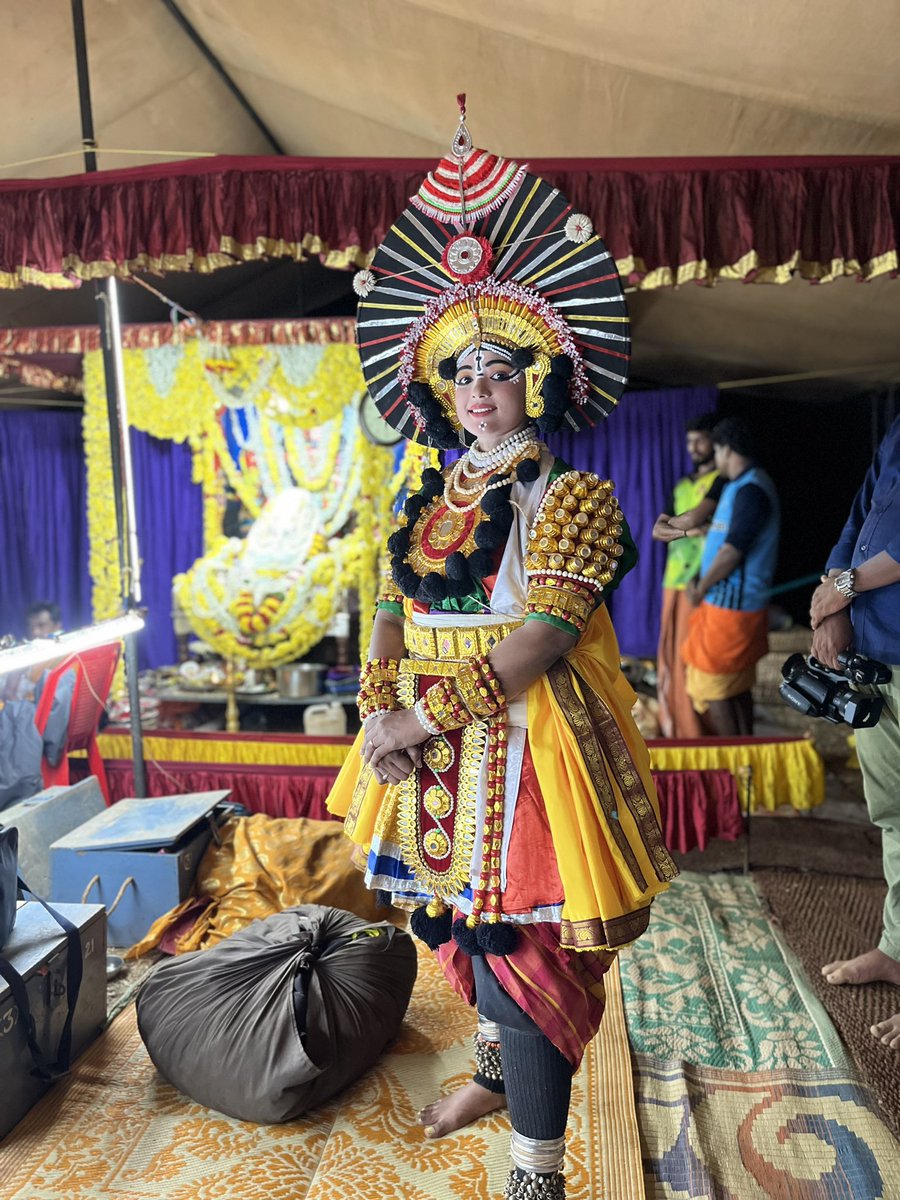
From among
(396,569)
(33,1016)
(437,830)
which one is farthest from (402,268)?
(33,1016)

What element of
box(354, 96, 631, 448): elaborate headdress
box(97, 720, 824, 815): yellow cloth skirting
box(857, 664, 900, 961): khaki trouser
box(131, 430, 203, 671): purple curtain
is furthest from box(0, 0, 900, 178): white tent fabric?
box(97, 720, 824, 815): yellow cloth skirting

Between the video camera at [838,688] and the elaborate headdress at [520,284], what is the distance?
0.94 m

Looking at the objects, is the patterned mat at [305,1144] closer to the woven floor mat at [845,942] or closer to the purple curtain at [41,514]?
the woven floor mat at [845,942]

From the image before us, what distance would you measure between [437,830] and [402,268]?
1.11 metres

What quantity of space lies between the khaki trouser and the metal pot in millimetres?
3352

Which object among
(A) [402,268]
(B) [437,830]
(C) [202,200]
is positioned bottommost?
(B) [437,830]

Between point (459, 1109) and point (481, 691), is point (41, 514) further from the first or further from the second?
point (481, 691)

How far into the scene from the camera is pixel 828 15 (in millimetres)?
1950

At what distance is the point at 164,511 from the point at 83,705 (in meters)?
2.94

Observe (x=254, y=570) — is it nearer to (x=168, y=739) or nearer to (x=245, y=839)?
(x=168, y=739)

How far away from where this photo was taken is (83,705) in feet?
10.5

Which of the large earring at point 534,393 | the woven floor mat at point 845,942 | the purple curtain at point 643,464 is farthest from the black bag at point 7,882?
the purple curtain at point 643,464

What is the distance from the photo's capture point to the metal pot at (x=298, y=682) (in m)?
5.03

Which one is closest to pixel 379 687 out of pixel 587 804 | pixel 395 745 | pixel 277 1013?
pixel 395 745
